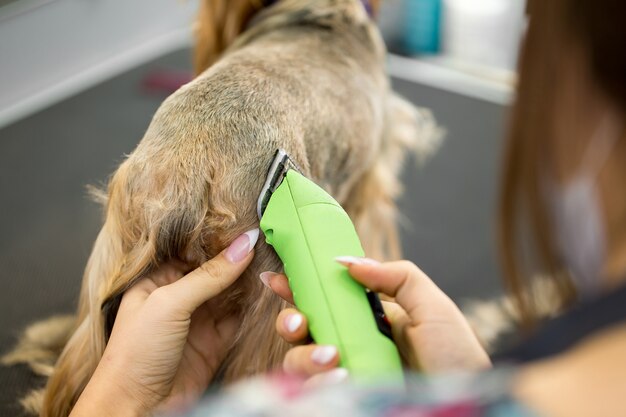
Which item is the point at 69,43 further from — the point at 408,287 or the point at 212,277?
the point at 408,287

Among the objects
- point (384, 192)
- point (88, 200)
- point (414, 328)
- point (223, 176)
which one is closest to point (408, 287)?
point (414, 328)

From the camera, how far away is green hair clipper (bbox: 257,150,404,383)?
62 centimetres

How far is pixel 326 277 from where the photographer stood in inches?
26.1

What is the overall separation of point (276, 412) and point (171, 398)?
378 millimetres

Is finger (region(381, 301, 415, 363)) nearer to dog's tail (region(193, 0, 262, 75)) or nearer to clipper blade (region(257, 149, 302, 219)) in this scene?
clipper blade (region(257, 149, 302, 219))

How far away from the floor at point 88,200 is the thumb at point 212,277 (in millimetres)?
613

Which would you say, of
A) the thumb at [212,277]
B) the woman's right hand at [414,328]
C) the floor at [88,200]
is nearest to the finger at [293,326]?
the woman's right hand at [414,328]

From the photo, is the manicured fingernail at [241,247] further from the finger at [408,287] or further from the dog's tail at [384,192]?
Answer: the dog's tail at [384,192]

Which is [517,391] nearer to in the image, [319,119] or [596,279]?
[596,279]

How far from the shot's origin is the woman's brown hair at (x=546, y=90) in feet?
1.59

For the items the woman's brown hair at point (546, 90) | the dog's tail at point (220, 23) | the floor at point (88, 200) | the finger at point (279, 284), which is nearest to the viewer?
the woman's brown hair at point (546, 90)

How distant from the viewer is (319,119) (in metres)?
0.99

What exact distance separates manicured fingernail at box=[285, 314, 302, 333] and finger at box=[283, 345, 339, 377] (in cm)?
2

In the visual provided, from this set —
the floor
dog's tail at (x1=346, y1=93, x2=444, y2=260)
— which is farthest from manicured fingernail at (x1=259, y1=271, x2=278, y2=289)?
the floor
